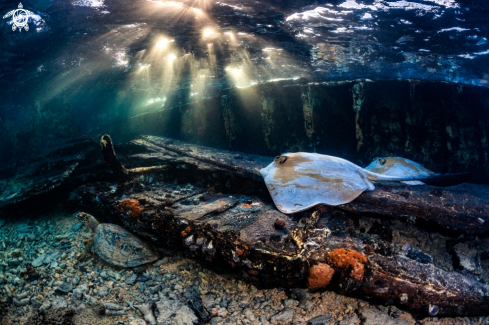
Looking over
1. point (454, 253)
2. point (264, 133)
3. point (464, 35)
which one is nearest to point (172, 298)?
point (454, 253)

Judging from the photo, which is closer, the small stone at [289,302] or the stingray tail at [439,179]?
the small stone at [289,302]

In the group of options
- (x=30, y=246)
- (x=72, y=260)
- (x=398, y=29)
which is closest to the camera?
(x=72, y=260)

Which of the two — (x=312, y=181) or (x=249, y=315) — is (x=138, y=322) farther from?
(x=312, y=181)

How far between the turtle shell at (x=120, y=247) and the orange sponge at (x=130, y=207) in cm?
29

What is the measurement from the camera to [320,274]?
252 centimetres

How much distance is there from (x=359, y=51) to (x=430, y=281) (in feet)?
40.1

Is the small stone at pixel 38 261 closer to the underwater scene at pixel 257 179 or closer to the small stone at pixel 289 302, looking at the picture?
the underwater scene at pixel 257 179

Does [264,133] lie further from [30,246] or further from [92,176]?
[30,246]

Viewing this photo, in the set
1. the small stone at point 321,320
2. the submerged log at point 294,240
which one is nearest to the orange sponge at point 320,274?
the submerged log at point 294,240

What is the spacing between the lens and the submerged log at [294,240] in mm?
2461

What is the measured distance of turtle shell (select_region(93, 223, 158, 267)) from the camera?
3.36 m

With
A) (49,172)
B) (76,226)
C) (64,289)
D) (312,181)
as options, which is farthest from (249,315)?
(49,172)

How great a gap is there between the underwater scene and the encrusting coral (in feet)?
0.05

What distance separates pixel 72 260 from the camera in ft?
11.7
